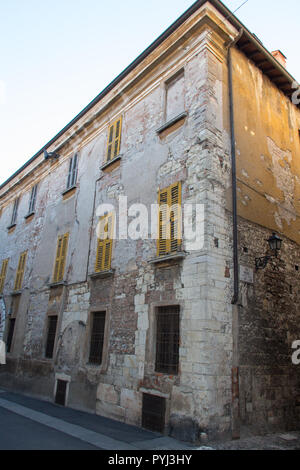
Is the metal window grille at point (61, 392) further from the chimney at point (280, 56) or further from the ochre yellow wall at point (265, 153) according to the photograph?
the chimney at point (280, 56)

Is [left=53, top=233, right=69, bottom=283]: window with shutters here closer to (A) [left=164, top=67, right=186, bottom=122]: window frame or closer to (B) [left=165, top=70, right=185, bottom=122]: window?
(A) [left=164, top=67, right=186, bottom=122]: window frame

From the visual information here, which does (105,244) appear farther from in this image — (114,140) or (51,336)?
(51,336)

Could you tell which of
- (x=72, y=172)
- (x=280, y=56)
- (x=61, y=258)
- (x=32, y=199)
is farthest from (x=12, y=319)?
(x=280, y=56)

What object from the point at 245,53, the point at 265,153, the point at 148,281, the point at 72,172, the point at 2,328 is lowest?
the point at 2,328

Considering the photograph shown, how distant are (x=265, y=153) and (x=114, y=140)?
A: 4342mm

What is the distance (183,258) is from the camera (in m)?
6.64

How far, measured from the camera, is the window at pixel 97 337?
831 cm

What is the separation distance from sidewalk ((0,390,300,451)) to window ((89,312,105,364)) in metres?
1.23

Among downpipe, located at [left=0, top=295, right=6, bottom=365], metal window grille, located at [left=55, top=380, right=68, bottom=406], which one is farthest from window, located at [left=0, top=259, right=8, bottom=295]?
metal window grille, located at [left=55, top=380, right=68, bottom=406]

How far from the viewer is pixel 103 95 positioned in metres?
10.8

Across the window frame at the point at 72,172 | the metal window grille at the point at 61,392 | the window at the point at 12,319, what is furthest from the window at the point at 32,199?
the metal window grille at the point at 61,392

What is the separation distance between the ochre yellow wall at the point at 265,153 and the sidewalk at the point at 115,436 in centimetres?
427

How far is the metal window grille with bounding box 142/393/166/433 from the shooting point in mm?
6105
